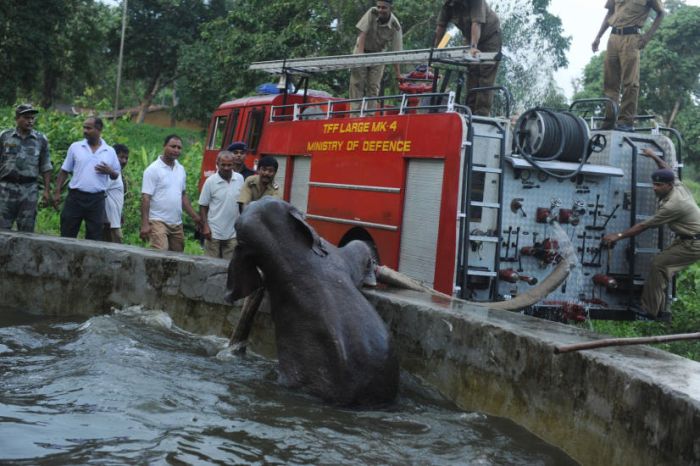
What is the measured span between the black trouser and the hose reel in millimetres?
4268

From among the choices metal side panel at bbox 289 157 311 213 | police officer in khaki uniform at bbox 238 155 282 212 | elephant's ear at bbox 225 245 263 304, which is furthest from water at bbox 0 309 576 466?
metal side panel at bbox 289 157 311 213

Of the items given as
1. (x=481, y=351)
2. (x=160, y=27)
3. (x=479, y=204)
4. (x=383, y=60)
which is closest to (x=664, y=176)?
(x=479, y=204)

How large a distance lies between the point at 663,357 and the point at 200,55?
36.6 meters

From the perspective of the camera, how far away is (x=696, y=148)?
34.8 metres

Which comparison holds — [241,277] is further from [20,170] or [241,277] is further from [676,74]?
[676,74]

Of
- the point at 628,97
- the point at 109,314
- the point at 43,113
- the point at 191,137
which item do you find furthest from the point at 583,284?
the point at 191,137

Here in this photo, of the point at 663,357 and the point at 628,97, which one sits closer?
the point at 663,357

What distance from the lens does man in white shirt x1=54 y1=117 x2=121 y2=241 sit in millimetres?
9031

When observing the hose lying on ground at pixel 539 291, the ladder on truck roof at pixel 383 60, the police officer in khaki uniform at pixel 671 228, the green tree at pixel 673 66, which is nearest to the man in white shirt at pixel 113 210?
the ladder on truck roof at pixel 383 60

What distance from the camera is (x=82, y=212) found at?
9.12 metres

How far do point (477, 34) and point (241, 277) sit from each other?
5.59m

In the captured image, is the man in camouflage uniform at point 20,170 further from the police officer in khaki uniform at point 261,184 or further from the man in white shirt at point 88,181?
the police officer in khaki uniform at point 261,184

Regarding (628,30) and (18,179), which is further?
(628,30)

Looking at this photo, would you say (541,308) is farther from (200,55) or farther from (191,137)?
(191,137)
